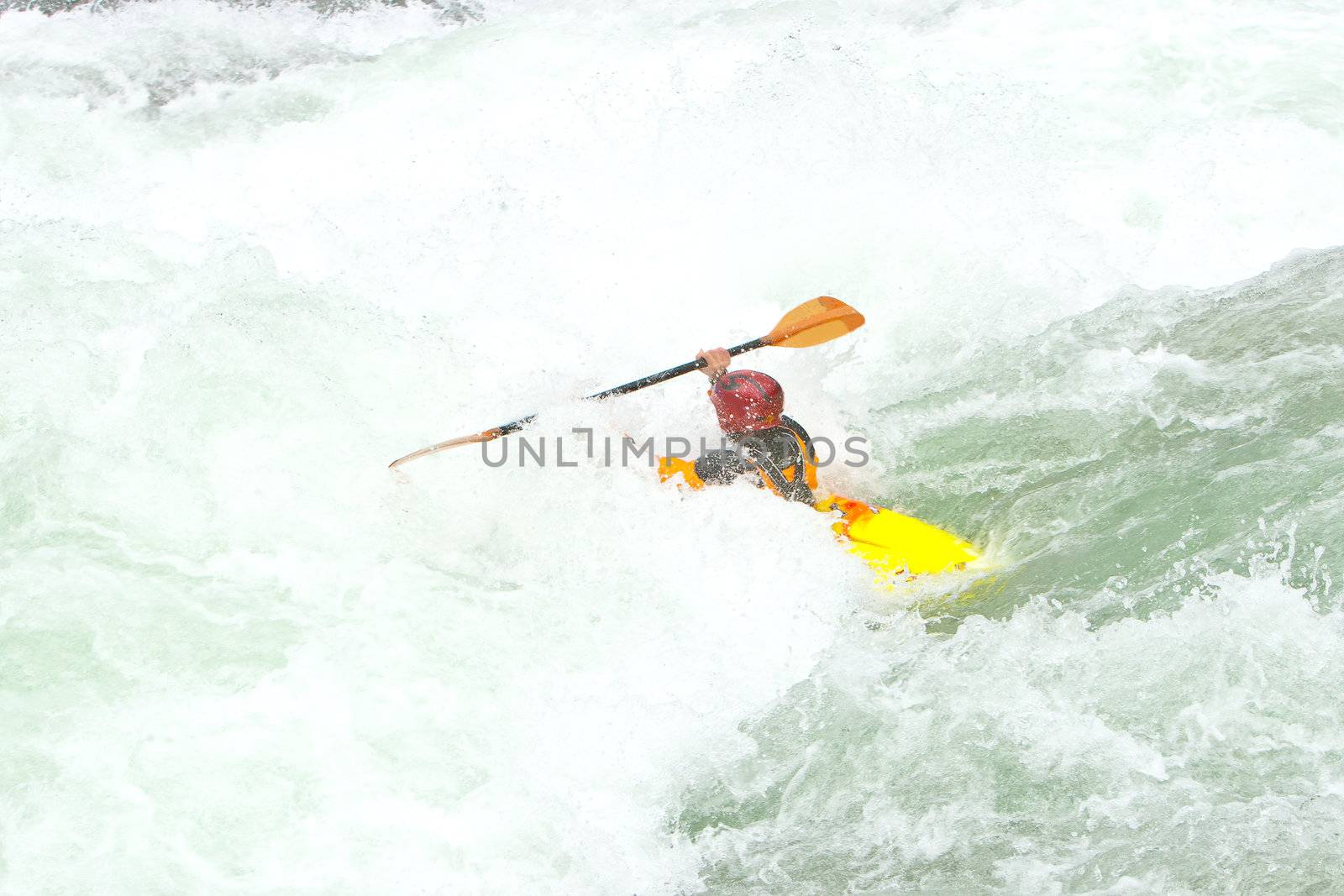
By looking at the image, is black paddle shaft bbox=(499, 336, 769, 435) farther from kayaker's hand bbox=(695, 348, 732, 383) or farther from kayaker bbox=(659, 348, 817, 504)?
kayaker bbox=(659, 348, 817, 504)

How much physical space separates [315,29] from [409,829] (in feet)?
22.8

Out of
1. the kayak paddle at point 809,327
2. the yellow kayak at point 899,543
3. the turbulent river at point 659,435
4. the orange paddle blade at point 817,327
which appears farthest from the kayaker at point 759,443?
the orange paddle blade at point 817,327

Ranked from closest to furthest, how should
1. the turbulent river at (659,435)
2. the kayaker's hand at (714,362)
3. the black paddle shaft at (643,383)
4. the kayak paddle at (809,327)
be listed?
the turbulent river at (659,435) → the kayaker's hand at (714,362) → the black paddle shaft at (643,383) → the kayak paddle at (809,327)

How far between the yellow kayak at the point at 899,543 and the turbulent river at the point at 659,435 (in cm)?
13

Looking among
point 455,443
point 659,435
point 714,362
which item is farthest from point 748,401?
point 455,443

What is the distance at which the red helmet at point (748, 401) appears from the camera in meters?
4.84

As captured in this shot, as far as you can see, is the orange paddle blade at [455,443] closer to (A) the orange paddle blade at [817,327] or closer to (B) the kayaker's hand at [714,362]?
(B) the kayaker's hand at [714,362]

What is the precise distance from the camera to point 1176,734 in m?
4.01

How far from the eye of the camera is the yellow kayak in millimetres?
4688

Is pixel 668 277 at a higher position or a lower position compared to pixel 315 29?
lower

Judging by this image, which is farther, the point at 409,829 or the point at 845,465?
the point at 845,465

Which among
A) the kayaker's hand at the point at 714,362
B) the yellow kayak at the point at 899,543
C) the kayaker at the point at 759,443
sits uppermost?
the kayaker's hand at the point at 714,362

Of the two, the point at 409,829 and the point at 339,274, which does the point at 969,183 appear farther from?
the point at 409,829

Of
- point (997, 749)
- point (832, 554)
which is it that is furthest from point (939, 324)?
point (997, 749)
